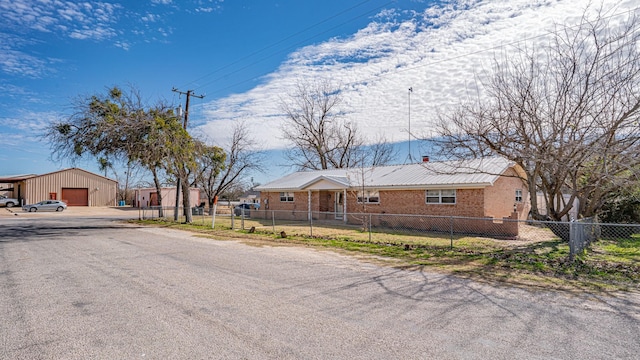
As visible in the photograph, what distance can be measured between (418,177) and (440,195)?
201 centimetres

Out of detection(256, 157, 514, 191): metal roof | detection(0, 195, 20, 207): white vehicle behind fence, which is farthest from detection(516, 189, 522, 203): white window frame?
detection(0, 195, 20, 207): white vehicle behind fence

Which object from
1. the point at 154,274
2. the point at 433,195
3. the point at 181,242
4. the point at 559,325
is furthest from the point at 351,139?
the point at 559,325

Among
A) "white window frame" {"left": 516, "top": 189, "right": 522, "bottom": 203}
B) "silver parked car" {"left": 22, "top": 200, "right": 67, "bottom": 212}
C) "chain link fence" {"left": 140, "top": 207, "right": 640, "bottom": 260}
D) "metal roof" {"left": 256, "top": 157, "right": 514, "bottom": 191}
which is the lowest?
"chain link fence" {"left": 140, "top": 207, "right": 640, "bottom": 260}

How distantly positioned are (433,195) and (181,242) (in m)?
12.5

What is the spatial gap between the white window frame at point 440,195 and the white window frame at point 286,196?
11.0 m

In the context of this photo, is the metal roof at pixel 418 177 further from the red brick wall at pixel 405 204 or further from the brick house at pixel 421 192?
the red brick wall at pixel 405 204

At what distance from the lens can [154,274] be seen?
838cm

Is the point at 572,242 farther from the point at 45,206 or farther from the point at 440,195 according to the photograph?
the point at 45,206

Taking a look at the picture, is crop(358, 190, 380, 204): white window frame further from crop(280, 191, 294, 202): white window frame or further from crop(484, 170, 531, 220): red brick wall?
crop(280, 191, 294, 202): white window frame

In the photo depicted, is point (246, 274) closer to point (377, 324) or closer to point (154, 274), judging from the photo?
point (154, 274)

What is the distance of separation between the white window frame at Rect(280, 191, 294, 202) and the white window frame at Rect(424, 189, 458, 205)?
434 inches

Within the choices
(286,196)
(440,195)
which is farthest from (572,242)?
Answer: (286,196)

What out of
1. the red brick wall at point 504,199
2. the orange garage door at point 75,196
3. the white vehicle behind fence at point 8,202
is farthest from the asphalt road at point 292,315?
the white vehicle behind fence at point 8,202

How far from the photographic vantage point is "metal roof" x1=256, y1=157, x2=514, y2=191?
17959 mm
